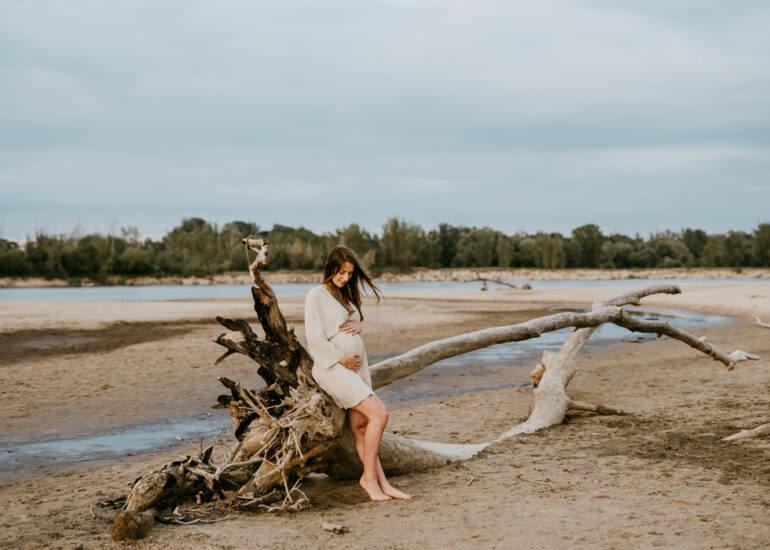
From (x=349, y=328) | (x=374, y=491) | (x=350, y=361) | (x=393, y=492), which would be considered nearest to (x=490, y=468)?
(x=393, y=492)

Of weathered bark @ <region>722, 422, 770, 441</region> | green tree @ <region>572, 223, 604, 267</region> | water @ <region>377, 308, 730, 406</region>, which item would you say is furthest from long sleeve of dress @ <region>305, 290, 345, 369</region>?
green tree @ <region>572, 223, 604, 267</region>

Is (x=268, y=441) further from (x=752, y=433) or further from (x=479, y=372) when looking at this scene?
(x=479, y=372)

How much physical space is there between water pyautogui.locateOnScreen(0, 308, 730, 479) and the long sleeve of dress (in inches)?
137

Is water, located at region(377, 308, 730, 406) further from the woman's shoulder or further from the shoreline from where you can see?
the shoreline

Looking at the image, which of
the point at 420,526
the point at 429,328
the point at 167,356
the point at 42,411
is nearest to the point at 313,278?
the point at 429,328

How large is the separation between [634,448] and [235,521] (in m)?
4.07

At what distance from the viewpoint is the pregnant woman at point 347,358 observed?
491 centimetres

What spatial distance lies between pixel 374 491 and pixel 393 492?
157 mm

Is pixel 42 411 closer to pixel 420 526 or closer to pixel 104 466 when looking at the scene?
pixel 104 466

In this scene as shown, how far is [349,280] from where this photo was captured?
5203 mm

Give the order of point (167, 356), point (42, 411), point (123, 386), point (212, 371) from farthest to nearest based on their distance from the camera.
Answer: point (167, 356) → point (212, 371) → point (123, 386) → point (42, 411)

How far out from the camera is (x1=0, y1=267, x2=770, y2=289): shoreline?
73562 mm

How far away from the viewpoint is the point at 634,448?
6.50 metres

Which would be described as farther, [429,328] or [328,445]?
[429,328]
